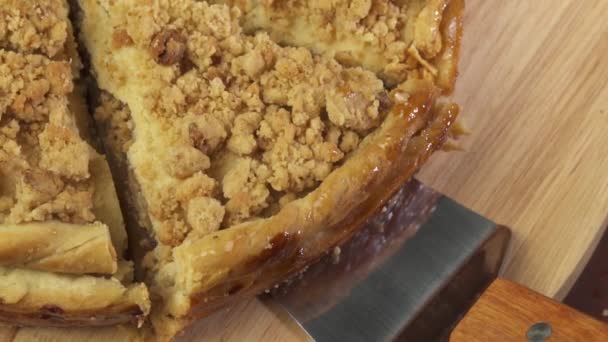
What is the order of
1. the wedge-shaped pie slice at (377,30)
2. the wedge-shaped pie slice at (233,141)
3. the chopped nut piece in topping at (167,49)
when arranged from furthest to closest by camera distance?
the wedge-shaped pie slice at (377,30), the chopped nut piece in topping at (167,49), the wedge-shaped pie slice at (233,141)

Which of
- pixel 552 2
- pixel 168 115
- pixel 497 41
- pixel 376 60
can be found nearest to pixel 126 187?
pixel 168 115

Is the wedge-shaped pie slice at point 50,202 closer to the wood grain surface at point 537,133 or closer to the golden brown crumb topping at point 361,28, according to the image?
the golden brown crumb topping at point 361,28

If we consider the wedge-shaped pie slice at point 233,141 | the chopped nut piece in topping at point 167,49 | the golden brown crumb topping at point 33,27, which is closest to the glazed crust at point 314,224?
the wedge-shaped pie slice at point 233,141

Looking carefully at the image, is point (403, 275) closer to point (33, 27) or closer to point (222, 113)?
point (222, 113)

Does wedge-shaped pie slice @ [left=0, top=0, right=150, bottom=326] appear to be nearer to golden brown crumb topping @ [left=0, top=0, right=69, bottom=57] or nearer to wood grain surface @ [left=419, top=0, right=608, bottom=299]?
golden brown crumb topping @ [left=0, top=0, right=69, bottom=57]

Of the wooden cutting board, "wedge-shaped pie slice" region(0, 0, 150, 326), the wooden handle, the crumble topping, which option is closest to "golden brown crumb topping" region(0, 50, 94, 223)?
"wedge-shaped pie slice" region(0, 0, 150, 326)

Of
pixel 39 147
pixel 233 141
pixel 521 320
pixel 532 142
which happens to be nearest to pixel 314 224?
pixel 233 141
